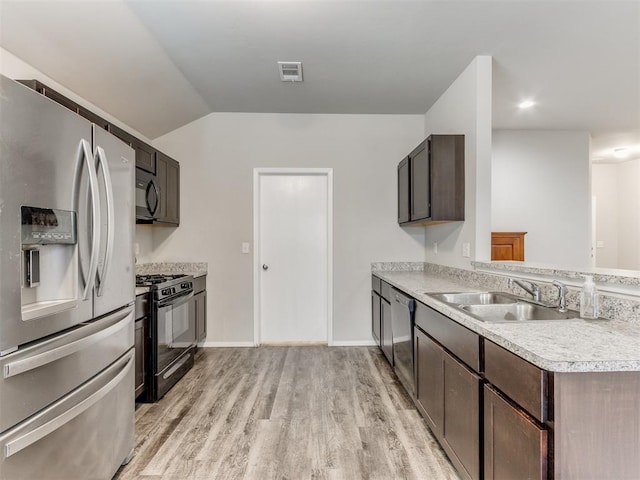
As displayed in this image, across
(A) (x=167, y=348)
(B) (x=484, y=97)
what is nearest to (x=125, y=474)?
(A) (x=167, y=348)

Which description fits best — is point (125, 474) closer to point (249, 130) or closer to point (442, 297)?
point (442, 297)

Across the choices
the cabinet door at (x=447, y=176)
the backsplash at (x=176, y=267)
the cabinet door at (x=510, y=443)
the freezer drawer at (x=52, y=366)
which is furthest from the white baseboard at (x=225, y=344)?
the cabinet door at (x=510, y=443)

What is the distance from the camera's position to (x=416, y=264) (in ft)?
12.2

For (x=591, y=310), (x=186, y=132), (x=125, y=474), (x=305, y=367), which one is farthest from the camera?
(x=186, y=132)

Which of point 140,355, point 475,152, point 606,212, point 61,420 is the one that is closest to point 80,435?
point 61,420

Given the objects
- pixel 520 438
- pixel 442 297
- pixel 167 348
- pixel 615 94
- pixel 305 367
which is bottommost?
pixel 305 367

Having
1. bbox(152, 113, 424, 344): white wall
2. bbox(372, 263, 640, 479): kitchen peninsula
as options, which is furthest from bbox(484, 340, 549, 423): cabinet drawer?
bbox(152, 113, 424, 344): white wall

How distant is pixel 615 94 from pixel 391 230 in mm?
2716

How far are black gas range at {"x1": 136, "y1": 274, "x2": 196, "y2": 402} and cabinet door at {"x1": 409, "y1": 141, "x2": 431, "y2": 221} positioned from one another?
2.35 metres

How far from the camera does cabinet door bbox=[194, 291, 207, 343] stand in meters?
3.28

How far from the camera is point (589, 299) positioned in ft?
4.51

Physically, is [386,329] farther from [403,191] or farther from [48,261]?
[48,261]

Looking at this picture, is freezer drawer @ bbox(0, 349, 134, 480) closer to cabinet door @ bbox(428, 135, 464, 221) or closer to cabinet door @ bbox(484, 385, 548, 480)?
cabinet door @ bbox(484, 385, 548, 480)

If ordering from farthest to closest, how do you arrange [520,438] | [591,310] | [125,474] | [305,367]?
[305,367] → [125,474] → [591,310] → [520,438]
